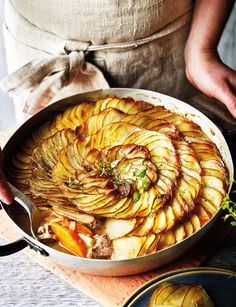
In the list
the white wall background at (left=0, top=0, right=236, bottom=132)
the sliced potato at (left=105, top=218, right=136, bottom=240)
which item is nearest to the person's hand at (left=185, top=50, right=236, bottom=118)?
the sliced potato at (left=105, top=218, right=136, bottom=240)

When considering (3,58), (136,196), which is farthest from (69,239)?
(3,58)

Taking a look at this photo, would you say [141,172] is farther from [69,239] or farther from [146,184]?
[69,239]

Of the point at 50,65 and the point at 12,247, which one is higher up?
the point at 50,65

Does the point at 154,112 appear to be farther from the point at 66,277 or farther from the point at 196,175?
the point at 66,277

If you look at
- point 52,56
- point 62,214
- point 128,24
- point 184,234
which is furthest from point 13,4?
point 184,234

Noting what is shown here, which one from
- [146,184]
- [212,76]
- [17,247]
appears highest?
[212,76]

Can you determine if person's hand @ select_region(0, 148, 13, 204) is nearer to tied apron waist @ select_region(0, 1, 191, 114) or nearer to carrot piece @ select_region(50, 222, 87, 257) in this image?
carrot piece @ select_region(50, 222, 87, 257)
